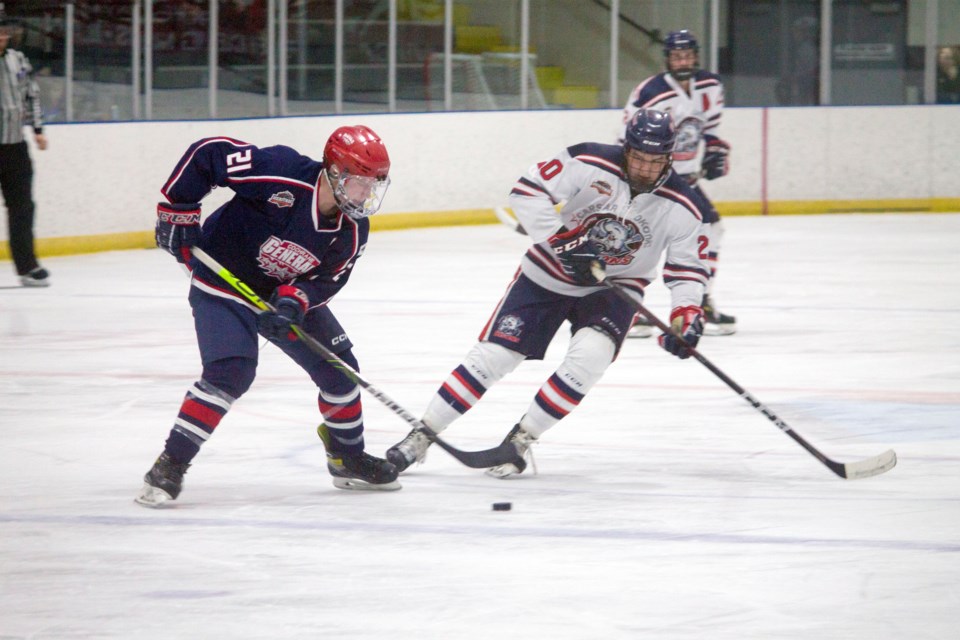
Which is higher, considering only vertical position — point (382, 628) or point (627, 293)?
point (627, 293)

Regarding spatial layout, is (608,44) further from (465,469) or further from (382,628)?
(382,628)

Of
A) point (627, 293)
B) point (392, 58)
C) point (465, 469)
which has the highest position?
point (392, 58)

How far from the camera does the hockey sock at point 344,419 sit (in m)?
3.73

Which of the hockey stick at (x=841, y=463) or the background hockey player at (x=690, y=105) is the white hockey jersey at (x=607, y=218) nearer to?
the hockey stick at (x=841, y=463)

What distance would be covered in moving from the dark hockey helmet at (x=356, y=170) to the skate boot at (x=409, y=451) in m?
0.67

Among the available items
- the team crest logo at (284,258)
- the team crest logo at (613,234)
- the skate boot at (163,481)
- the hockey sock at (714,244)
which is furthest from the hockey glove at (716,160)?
→ the skate boot at (163,481)

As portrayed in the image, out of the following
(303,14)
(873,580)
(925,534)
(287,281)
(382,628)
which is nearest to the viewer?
(382,628)

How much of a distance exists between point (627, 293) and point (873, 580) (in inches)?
47.4

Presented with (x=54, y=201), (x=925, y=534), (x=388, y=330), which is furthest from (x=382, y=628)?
(x=54, y=201)

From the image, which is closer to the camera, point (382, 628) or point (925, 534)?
point (382, 628)

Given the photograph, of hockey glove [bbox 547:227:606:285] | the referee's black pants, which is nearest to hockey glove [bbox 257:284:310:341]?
hockey glove [bbox 547:227:606:285]

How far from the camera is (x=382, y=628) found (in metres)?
2.70

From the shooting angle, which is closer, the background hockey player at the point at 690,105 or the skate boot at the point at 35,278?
the background hockey player at the point at 690,105

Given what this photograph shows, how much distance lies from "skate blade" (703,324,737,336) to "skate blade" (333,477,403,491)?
291 cm
